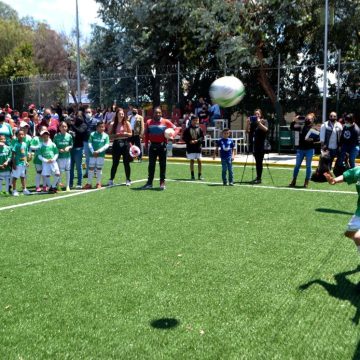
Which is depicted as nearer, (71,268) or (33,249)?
(71,268)

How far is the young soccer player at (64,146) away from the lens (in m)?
12.4

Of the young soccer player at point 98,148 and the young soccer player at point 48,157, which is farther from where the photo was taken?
the young soccer player at point 98,148

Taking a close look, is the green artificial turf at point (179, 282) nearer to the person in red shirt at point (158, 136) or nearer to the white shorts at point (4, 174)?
the white shorts at point (4, 174)

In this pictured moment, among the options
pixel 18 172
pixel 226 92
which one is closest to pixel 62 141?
pixel 18 172

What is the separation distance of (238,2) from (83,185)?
40.5ft

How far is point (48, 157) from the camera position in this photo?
12.1 m

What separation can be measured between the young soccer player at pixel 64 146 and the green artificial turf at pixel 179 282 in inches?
112

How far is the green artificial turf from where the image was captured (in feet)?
13.5

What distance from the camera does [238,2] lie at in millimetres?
21422

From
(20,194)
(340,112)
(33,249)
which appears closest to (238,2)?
(340,112)

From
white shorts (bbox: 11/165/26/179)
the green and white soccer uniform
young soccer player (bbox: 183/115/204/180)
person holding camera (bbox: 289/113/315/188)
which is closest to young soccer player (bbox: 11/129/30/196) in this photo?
white shorts (bbox: 11/165/26/179)

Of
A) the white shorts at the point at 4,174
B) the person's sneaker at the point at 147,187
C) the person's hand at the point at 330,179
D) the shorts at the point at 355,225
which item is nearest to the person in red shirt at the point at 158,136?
the person's sneaker at the point at 147,187

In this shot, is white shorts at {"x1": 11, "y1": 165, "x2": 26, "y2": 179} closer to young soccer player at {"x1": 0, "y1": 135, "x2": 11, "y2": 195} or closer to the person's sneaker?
young soccer player at {"x1": 0, "y1": 135, "x2": 11, "y2": 195}

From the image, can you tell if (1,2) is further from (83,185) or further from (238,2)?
(83,185)
